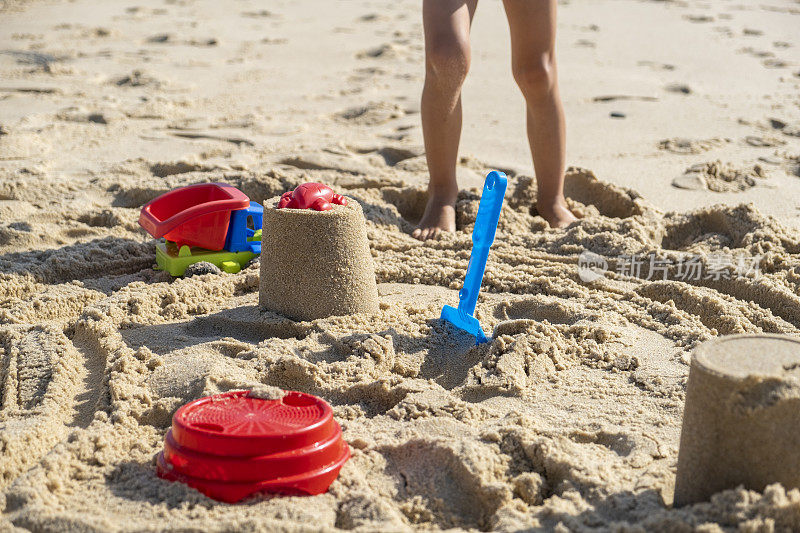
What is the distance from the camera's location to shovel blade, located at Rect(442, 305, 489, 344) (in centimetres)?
223

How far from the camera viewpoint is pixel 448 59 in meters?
3.07

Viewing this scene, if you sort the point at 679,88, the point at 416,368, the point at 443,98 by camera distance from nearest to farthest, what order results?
the point at 416,368, the point at 443,98, the point at 679,88

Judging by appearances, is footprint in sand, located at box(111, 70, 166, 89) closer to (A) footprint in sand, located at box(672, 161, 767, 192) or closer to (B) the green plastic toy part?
(B) the green plastic toy part

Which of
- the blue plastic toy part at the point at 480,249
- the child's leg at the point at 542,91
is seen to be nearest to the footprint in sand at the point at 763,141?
the child's leg at the point at 542,91

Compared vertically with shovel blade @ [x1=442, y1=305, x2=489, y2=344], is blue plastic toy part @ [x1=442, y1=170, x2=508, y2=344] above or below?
above

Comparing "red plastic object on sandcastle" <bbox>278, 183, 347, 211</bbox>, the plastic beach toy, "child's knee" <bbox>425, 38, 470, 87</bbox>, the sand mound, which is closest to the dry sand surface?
the sand mound

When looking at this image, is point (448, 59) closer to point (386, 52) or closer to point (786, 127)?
point (786, 127)

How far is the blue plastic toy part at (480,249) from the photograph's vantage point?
2.16 metres

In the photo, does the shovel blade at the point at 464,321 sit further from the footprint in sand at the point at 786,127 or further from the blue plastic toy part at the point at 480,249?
the footprint in sand at the point at 786,127

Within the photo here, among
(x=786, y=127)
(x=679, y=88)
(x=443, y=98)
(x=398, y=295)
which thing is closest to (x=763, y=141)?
(x=786, y=127)

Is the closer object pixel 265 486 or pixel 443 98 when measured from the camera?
pixel 265 486

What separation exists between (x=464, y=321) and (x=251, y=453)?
3.06 feet

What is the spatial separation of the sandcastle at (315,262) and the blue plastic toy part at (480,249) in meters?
0.28

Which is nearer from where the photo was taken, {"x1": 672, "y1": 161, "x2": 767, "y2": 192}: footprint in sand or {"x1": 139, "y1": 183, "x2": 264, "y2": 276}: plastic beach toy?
{"x1": 139, "y1": 183, "x2": 264, "y2": 276}: plastic beach toy
